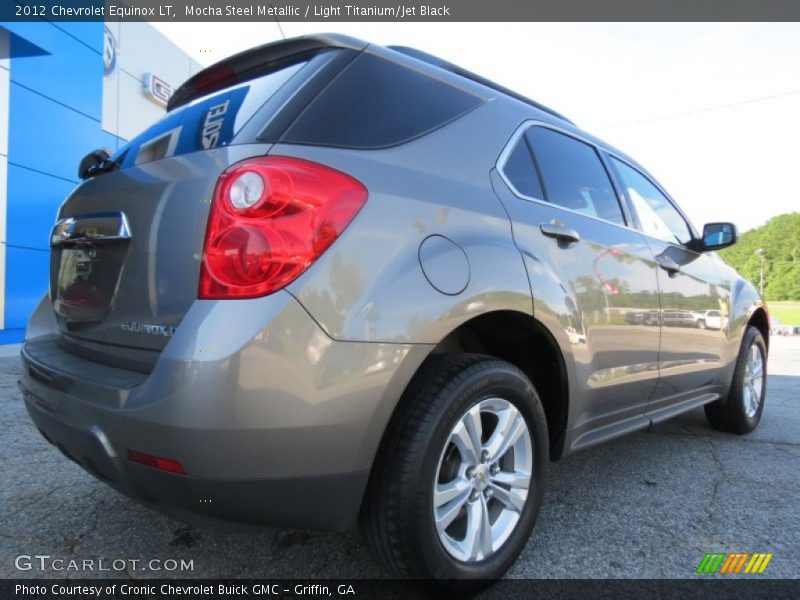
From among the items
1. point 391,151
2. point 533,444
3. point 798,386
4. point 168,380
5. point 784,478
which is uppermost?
point 391,151

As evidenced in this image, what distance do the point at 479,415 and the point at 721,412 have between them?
285 centimetres

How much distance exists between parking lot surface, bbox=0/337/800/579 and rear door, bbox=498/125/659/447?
0.37 metres

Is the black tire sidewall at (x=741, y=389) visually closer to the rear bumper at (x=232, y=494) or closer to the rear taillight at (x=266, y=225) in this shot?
the rear bumper at (x=232, y=494)

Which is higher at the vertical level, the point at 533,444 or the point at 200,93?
the point at 200,93

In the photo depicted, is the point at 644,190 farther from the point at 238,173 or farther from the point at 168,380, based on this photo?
the point at 168,380

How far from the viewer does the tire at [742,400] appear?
12.1 feet

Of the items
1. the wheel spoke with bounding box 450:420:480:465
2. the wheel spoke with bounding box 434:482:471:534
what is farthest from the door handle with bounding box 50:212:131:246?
the wheel spoke with bounding box 434:482:471:534

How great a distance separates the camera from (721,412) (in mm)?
3777

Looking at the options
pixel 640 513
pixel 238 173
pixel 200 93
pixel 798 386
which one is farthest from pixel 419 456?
pixel 798 386

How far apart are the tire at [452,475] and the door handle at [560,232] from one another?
0.58 m

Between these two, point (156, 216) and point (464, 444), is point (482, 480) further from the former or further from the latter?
point (156, 216)

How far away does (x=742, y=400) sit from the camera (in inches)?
146

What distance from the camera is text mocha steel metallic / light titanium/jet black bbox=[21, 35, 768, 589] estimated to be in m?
1.34

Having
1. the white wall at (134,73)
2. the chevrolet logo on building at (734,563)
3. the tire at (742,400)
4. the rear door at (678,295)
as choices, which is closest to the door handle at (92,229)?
the chevrolet logo on building at (734,563)
